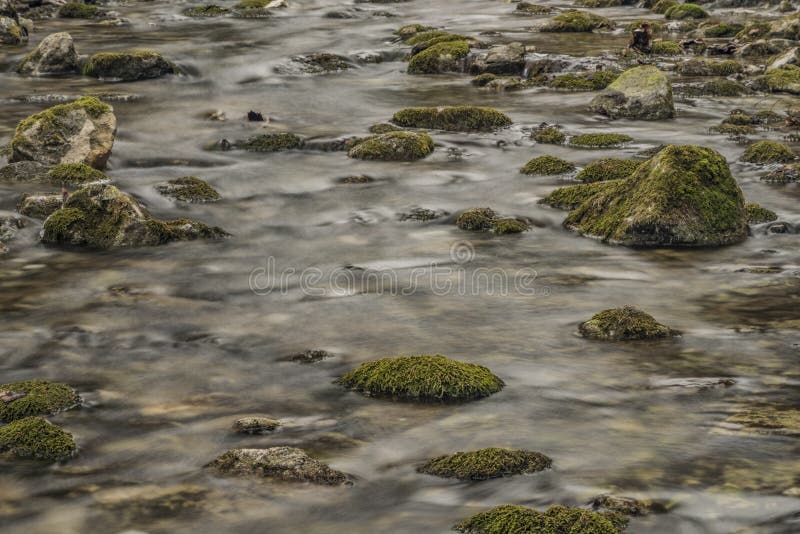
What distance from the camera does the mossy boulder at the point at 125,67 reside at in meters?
29.6

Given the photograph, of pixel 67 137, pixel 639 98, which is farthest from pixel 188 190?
pixel 639 98

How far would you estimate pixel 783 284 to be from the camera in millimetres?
13344

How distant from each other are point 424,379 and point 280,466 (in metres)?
2.25

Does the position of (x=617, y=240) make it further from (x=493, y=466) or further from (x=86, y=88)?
(x=86, y=88)

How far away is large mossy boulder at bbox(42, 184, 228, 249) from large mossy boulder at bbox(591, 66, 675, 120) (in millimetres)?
13845

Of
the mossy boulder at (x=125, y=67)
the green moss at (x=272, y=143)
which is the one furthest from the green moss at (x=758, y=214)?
the mossy boulder at (x=125, y=67)

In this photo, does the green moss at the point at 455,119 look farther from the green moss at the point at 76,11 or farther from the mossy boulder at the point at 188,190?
the green moss at the point at 76,11

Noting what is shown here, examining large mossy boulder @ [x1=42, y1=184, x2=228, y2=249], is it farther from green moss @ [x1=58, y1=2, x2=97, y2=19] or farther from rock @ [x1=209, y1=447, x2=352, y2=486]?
green moss @ [x1=58, y1=2, x2=97, y2=19]

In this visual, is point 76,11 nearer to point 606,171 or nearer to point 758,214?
point 606,171

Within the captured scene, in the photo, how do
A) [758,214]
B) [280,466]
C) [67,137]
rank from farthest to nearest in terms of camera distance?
[67,137] → [758,214] → [280,466]

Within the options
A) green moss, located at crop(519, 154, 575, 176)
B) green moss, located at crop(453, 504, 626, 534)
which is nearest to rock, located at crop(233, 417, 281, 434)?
green moss, located at crop(453, 504, 626, 534)

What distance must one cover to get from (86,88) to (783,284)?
21.7 meters

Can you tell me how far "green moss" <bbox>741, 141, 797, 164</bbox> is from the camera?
20.1m

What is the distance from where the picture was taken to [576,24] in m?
39.1
